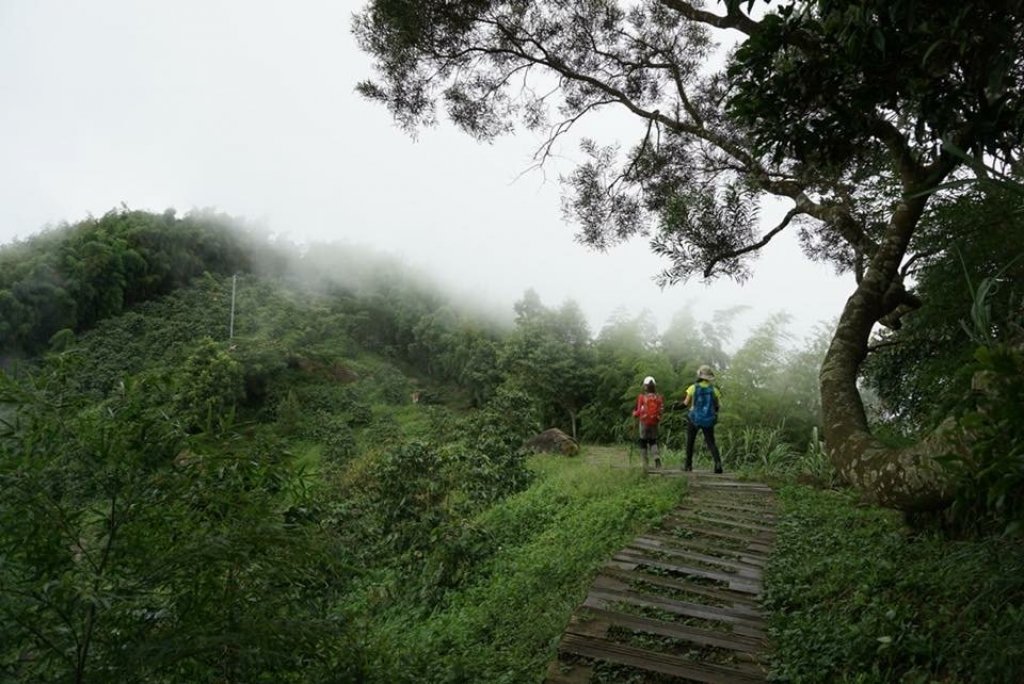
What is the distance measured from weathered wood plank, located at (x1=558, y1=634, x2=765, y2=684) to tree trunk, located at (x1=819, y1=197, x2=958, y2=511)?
3.66ft

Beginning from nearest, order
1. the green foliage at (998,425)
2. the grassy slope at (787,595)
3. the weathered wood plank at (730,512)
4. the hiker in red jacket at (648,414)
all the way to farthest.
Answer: the green foliage at (998,425), the grassy slope at (787,595), the weathered wood plank at (730,512), the hiker in red jacket at (648,414)

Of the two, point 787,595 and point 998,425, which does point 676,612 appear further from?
point 998,425

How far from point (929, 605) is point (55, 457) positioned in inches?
143

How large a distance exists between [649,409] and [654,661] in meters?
5.26

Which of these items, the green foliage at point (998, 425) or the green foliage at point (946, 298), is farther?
the green foliage at point (946, 298)

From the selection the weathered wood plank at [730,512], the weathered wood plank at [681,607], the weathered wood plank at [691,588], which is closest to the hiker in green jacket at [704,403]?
the weathered wood plank at [730,512]

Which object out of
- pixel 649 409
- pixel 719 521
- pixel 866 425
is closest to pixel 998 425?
A: pixel 866 425

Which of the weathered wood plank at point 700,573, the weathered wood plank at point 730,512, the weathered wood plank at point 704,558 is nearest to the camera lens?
the weathered wood plank at point 700,573

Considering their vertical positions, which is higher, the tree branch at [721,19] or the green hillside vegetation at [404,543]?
the tree branch at [721,19]

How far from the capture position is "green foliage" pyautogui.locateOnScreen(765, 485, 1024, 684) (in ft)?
7.89

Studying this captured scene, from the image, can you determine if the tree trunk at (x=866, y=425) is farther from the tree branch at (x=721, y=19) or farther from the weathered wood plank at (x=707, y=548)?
the tree branch at (x=721, y=19)

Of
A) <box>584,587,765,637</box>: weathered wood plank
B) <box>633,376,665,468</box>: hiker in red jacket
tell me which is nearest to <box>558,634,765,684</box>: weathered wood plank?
<box>584,587,765,637</box>: weathered wood plank

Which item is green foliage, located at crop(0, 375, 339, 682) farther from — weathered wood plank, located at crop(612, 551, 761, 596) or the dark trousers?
the dark trousers

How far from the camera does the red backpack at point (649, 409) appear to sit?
8.24 meters
